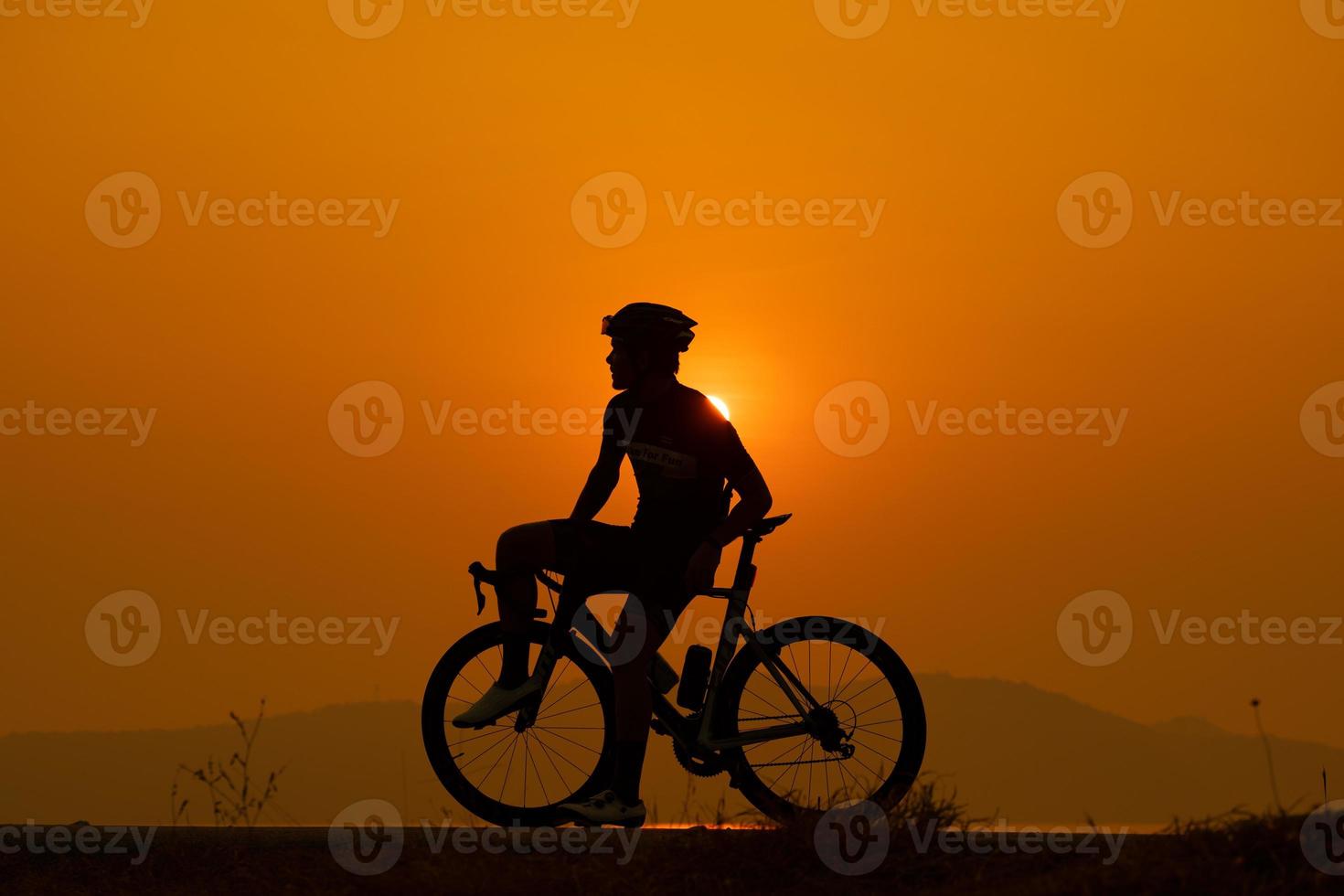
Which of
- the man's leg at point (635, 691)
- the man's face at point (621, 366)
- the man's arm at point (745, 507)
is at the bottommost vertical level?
the man's leg at point (635, 691)

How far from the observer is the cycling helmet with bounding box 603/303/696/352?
23.6 feet

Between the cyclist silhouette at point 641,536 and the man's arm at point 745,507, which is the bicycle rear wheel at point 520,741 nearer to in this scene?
the cyclist silhouette at point 641,536

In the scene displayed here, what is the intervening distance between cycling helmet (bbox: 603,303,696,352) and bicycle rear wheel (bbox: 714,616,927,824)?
1.58 metres

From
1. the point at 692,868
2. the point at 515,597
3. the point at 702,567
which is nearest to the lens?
the point at 692,868

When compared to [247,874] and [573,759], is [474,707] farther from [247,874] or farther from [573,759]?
[247,874]

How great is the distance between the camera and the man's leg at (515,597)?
7.26m

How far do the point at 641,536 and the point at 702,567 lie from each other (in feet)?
1.22

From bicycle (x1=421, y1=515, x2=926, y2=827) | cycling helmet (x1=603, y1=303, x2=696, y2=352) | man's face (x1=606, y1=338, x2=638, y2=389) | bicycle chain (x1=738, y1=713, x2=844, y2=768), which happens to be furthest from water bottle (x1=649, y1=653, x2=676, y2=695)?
cycling helmet (x1=603, y1=303, x2=696, y2=352)

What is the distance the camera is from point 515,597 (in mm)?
7305

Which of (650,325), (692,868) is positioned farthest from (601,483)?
(692,868)

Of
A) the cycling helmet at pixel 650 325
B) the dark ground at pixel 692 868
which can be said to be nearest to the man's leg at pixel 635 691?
the dark ground at pixel 692 868

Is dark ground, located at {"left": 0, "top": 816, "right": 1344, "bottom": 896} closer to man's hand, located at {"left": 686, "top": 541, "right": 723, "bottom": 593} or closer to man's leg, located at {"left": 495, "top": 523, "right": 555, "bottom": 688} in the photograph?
man's leg, located at {"left": 495, "top": 523, "right": 555, "bottom": 688}

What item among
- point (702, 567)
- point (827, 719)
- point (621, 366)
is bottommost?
point (827, 719)

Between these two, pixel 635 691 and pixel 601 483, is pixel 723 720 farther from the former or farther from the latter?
pixel 601 483
